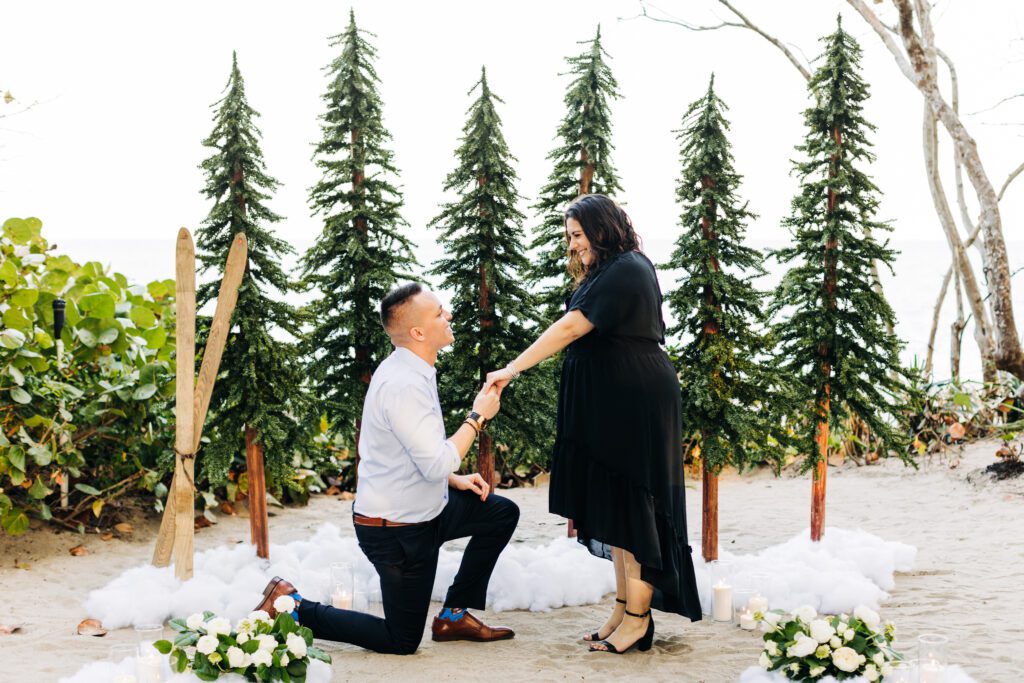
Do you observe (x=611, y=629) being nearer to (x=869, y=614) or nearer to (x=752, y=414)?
(x=869, y=614)

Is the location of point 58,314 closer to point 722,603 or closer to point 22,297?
point 22,297

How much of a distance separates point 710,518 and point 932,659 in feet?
6.71

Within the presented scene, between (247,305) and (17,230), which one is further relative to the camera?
(17,230)

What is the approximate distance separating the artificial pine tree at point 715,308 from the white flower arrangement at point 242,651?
2.69m

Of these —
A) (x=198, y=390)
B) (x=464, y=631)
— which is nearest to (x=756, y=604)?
(x=464, y=631)

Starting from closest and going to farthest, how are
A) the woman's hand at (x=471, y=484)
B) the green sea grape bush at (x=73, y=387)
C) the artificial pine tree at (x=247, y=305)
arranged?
1. the woman's hand at (x=471, y=484)
2. the artificial pine tree at (x=247, y=305)
3. the green sea grape bush at (x=73, y=387)

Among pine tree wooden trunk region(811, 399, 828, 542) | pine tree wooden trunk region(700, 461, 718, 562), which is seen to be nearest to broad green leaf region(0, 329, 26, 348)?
pine tree wooden trunk region(700, 461, 718, 562)

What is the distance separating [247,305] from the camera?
5438 millimetres

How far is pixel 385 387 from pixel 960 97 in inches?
369

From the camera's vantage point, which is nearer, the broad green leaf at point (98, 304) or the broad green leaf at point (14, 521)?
the broad green leaf at point (14, 521)

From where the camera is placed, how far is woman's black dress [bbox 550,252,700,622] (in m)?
4.20

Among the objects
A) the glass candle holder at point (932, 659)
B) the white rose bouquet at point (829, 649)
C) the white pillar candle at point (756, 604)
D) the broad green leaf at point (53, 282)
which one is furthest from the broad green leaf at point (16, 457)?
the glass candle holder at point (932, 659)

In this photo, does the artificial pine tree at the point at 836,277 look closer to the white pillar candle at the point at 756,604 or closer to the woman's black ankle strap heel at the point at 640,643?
the white pillar candle at the point at 756,604

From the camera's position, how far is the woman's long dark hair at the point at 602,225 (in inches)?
170
